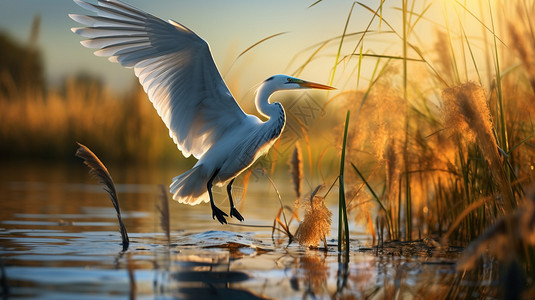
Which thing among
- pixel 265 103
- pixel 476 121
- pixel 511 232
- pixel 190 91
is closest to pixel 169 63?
pixel 190 91

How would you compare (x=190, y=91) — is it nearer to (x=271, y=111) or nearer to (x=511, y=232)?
(x=271, y=111)

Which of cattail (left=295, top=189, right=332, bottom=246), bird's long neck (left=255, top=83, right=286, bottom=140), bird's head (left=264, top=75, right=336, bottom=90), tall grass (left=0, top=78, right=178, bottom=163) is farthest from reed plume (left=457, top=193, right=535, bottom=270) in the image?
tall grass (left=0, top=78, right=178, bottom=163)

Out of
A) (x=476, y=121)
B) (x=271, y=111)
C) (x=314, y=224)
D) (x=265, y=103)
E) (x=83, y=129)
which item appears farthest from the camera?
(x=83, y=129)

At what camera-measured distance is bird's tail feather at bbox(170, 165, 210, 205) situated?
15.4 ft

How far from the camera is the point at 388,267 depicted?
324 centimetres

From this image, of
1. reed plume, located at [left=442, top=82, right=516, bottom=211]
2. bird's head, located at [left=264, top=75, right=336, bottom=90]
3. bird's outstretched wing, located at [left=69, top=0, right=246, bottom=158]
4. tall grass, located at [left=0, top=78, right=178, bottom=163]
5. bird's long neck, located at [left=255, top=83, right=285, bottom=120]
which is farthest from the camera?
tall grass, located at [left=0, top=78, right=178, bottom=163]

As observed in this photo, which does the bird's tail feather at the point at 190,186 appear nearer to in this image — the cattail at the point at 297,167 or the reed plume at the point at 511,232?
the cattail at the point at 297,167

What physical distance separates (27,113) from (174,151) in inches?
122

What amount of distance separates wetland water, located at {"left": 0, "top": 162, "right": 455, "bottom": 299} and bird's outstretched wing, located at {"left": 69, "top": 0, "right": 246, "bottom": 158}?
0.90 metres

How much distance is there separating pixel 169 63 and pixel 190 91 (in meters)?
0.26

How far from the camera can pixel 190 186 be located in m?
4.79

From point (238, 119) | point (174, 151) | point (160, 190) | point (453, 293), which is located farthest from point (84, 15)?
point (174, 151)

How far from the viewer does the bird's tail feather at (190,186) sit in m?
4.68

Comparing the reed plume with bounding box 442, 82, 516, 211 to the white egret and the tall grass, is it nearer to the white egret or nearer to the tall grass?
the white egret
